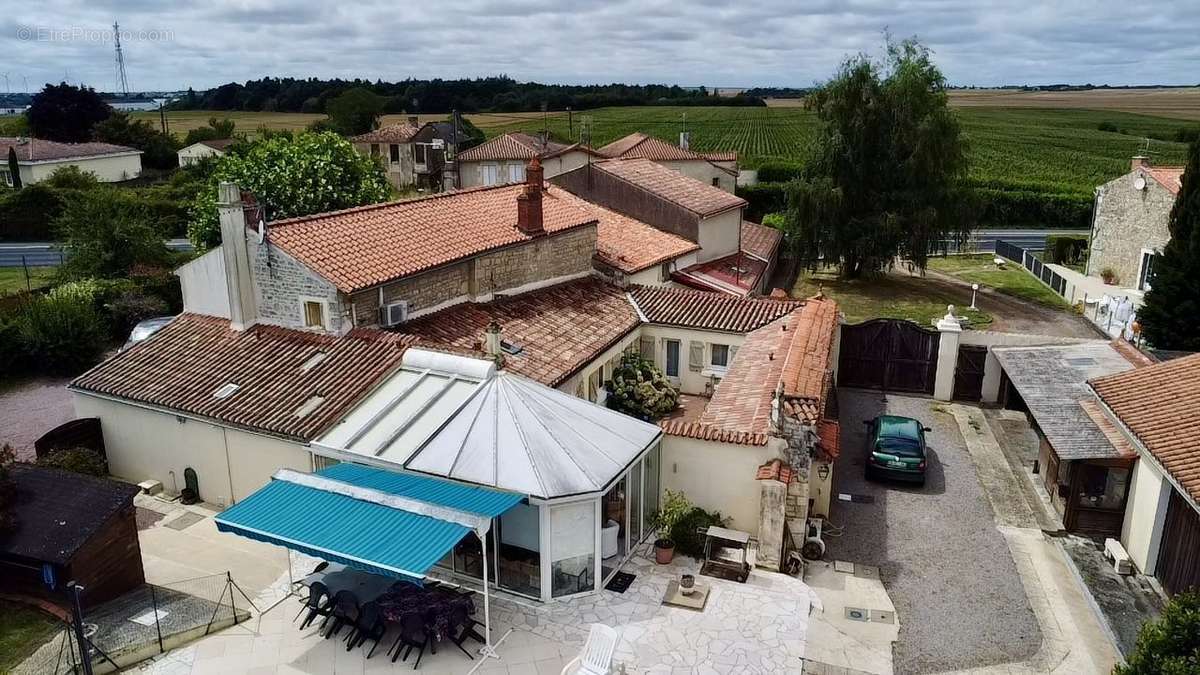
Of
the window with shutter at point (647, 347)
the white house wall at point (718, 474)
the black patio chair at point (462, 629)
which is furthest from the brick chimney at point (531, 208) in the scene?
the black patio chair at point (462, 629)

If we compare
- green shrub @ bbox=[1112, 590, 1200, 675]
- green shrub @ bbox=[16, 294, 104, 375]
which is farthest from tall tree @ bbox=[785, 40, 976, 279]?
green shrub @ bbox=[16, 294, 104, 375]

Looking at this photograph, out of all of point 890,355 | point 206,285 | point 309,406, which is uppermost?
point 206,285

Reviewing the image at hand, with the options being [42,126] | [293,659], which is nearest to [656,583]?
[293,659]

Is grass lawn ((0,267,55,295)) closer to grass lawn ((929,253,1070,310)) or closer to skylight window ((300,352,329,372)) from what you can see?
skylight window ((300,352,329,372))

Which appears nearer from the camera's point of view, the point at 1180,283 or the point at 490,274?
the point at 490,274

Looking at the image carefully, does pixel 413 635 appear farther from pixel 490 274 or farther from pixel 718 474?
pixel 490 274

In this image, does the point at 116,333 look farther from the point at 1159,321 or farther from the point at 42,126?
the point at 42,126

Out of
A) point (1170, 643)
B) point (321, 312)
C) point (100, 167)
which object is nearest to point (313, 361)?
point (321, 312)

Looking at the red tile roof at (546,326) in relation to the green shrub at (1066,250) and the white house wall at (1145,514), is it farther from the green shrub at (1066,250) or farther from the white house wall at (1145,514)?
the green shrub at (1066,250)
